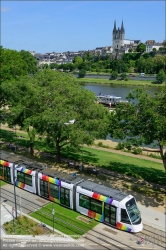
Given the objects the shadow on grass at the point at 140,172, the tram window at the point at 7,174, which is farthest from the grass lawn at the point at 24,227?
the shadow on grass at the point at 140,172

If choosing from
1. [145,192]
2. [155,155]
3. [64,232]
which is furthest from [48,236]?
[155,155]

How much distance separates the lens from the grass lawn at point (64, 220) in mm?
19219

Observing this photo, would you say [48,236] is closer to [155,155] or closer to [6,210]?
[6,210]

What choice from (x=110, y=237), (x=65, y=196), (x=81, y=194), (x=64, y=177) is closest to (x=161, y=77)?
(x=64, y=177)

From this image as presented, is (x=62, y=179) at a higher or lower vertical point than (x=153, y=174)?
higher

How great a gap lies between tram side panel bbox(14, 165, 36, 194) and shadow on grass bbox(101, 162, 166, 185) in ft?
33.4

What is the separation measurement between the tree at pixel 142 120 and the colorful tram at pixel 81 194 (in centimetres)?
519

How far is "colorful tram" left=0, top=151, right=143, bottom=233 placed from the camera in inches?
749

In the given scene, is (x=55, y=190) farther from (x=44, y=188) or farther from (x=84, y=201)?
(x=84, y=201)

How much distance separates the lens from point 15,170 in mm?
25828

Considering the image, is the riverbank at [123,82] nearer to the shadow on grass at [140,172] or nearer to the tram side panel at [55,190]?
the shadow on grass at [140,172]

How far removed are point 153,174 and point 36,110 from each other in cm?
Answer: 1435

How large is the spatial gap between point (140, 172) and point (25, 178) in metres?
12.7

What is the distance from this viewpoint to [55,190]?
22672mm
